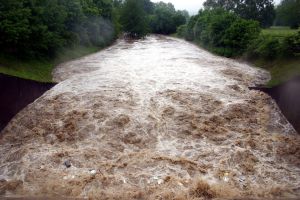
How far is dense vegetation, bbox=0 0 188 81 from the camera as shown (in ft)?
79.6

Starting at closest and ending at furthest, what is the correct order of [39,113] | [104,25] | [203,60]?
[39,113] → [203,60] → [104,25]

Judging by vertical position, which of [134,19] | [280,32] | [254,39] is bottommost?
[134,19]

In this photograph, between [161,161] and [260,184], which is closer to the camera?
[260,184]

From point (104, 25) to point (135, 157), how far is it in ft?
124

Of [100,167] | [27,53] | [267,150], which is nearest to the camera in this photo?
[100,167]

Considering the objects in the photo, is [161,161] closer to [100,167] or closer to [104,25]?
[100,167]

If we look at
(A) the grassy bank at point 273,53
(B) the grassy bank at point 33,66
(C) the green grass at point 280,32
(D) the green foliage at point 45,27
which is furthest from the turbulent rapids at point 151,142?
(C) the green grass at point 280,32

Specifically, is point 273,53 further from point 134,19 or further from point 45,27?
point 134,19

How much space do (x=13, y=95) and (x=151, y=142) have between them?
7.53m

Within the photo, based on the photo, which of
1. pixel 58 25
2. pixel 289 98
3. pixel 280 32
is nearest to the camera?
pixel 289 98

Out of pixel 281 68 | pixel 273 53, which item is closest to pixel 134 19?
pixel 273 53

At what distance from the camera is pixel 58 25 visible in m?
32.8

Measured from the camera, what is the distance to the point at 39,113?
1989 centimetres

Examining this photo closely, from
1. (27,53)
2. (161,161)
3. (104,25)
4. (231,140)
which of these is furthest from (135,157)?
(104,25)
